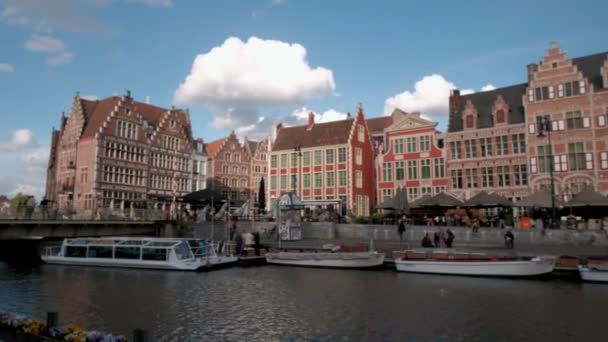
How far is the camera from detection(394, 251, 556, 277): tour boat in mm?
20359

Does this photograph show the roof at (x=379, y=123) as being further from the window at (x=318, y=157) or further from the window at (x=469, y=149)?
the window at (x=469, y=149)

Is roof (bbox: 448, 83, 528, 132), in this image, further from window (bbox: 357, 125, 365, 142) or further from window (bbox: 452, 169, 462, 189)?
window (bbox: 357, 125, 365, 142)

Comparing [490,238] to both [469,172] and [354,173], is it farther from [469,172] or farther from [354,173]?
[354,173]

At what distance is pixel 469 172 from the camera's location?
140 ft

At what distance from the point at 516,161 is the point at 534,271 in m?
22.1

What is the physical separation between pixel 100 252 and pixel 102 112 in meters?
28.2

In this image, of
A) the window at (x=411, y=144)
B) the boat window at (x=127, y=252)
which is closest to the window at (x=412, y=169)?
the window at (x=411, y=144)

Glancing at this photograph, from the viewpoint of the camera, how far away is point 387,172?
157 feet

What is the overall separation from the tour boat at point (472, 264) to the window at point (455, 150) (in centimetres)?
2196

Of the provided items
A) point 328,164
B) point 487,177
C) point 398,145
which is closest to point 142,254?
point 328,164

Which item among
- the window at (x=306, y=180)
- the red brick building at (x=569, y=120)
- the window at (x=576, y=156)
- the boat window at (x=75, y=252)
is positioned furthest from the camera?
the window at (x=306, y=180)

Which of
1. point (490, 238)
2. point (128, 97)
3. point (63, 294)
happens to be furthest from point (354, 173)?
point (63, 294)

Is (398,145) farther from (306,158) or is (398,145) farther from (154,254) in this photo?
(154,254)

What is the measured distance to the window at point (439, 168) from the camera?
44.3m
